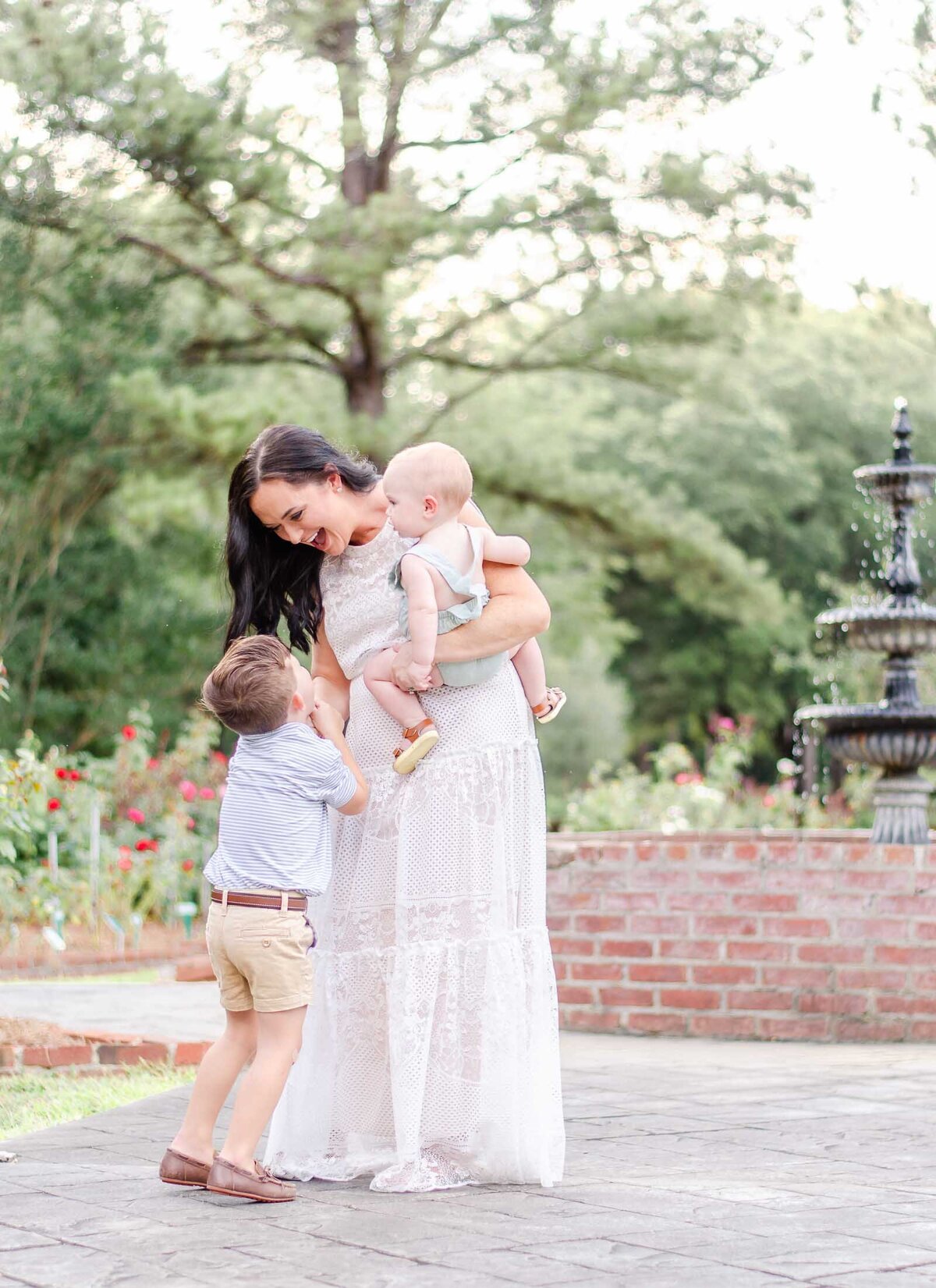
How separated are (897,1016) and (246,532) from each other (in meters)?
3.66

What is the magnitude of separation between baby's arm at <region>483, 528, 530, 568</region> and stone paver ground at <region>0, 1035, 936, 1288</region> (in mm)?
1332

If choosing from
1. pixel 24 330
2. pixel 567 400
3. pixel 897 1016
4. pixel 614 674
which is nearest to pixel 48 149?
pixel 24 330

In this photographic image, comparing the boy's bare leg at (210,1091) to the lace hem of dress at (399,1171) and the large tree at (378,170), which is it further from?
the large tree at (378,170)

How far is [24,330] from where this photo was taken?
17234 mm

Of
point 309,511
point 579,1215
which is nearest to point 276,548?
point 309,511

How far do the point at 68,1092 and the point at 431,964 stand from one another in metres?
1.97

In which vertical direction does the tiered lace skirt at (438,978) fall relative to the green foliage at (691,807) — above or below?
below

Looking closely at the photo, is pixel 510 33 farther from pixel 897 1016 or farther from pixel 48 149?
pixel 897 1016

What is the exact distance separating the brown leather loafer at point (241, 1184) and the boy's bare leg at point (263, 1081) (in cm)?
1

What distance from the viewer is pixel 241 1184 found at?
3.59 m

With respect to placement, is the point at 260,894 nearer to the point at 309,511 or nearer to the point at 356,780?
the point at 356,780

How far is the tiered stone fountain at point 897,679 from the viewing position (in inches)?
317

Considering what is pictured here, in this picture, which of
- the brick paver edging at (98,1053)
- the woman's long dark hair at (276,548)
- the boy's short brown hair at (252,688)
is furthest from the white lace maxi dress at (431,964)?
the brick paver edging at (98,1053)

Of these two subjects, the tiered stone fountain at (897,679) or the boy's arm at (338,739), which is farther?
the tiered stone fountain at (897,679)
